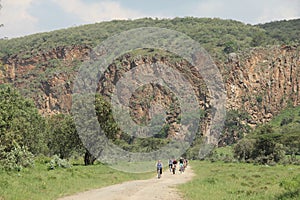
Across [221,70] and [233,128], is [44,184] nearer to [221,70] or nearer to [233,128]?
[233,128]

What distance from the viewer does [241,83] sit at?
146500mm

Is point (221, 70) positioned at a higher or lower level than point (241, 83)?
higher

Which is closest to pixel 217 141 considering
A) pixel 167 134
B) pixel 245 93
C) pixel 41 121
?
pixel 167 134

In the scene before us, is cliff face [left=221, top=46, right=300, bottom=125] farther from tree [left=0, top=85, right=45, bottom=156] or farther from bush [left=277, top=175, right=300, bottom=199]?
bush [left=277, top=175, right=300, bottom=199]

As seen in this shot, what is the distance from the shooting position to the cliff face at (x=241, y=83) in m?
144

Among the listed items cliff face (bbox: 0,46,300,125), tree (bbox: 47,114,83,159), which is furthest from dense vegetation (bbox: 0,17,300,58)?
tree (bbox: 47,114,83,159)

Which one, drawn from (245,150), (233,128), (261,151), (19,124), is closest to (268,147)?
(261,151)

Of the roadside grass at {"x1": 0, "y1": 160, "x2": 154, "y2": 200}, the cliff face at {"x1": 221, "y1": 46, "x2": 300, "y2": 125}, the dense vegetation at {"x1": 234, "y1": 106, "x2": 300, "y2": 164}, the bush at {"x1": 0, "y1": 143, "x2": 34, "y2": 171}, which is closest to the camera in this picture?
the roadside grass at {"x1": 0, "y1": 160, "x2": 154, "y2": 200}

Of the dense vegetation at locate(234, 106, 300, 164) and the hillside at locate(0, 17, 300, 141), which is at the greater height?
the hillside at locate(0, 17, 300, 141)

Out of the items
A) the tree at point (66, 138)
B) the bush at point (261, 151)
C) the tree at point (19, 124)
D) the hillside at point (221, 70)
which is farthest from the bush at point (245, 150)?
the hillside at point (221, 70)

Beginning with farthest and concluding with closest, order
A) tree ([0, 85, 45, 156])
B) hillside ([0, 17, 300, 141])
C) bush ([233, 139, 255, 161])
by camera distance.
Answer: hillside ([0, 17, 300, 141]) < bush ([233, 139, 255, 161]) < tree ([0, 85, 45, 156])

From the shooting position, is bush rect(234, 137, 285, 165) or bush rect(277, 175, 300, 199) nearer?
bush rect(277, 175, 300, 199)

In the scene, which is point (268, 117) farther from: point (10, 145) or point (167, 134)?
point (10, 145)

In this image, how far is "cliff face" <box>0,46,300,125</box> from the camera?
14438 centimetres
